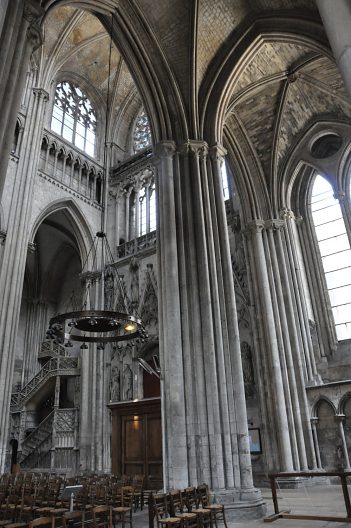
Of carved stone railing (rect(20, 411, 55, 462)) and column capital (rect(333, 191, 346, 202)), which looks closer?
column capital (rect(333, 191, 346, 202))

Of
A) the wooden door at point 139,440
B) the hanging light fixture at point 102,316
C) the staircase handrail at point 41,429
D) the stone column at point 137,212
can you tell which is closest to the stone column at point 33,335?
the hanging light fixture at point 102,316

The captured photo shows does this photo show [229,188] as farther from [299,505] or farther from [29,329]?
[29,329]

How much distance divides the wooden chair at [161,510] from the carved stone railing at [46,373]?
15.7 m

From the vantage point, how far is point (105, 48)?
24656 millimetres

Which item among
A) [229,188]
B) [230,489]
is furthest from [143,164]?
[230,489]

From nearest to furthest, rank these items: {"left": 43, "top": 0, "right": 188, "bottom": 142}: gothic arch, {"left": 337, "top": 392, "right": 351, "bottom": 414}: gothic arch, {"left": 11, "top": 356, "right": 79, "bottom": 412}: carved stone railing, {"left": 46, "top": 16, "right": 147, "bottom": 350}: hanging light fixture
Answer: {"left": 46, "top": 16, "right": 147, "bottom": 350}: hanging light fixture, {"left": 43, "top": 0, "right": 188, "bottom": 142}: gothic arch, {"left": 337, "top": 392, "right": 351, "bottom": 414}: gothic arch, {"left": 11, "top": 356, "right": 79, "bottom": 412}: carved stone railing

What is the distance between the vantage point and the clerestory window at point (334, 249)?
16422mm

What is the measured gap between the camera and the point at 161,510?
6.41 meters

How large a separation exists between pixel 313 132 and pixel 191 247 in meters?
9.30

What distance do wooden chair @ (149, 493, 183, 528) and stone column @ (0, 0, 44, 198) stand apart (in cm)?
523

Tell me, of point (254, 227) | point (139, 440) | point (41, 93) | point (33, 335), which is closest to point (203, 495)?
point (139, 440)

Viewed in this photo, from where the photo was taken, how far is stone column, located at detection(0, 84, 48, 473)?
14.9m

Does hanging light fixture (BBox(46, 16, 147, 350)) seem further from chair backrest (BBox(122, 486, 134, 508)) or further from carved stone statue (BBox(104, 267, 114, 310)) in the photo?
chair backrest (BBox(122, 486, 134, 508))

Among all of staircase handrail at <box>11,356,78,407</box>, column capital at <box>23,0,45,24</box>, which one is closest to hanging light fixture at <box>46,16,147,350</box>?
staircase handrail at <box>11,356,78,407</box>
